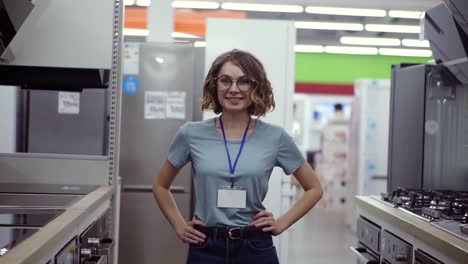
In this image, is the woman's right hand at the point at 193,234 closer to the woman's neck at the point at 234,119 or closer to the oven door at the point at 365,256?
the woman's neck at the point at 234,119

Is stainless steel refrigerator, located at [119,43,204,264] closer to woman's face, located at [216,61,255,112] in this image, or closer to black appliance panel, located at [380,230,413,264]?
black appliance panel, located at [380,230,413,264]

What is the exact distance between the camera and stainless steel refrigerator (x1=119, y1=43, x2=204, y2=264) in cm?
420

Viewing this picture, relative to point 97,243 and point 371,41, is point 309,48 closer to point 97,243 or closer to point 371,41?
point 371,41

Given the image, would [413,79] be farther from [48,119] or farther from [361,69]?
[361,69]

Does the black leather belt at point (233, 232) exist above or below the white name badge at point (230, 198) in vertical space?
below

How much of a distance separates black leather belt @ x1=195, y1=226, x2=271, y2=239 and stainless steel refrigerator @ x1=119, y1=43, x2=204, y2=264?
2.15 metres

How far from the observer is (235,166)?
2086mm

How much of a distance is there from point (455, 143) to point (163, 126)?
2162 mm

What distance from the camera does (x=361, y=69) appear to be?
14.0 meters

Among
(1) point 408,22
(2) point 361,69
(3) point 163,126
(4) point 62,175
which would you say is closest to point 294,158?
(4) point 62,175

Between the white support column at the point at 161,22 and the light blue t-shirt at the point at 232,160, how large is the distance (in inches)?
127

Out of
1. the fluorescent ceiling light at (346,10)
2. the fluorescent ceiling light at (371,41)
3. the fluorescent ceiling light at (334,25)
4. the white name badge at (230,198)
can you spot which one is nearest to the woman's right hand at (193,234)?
the white name badge at (230,198)

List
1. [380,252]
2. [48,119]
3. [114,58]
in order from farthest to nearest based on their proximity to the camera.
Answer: [48,119] → [114,58] → [380,252]

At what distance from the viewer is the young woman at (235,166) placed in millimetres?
2033
